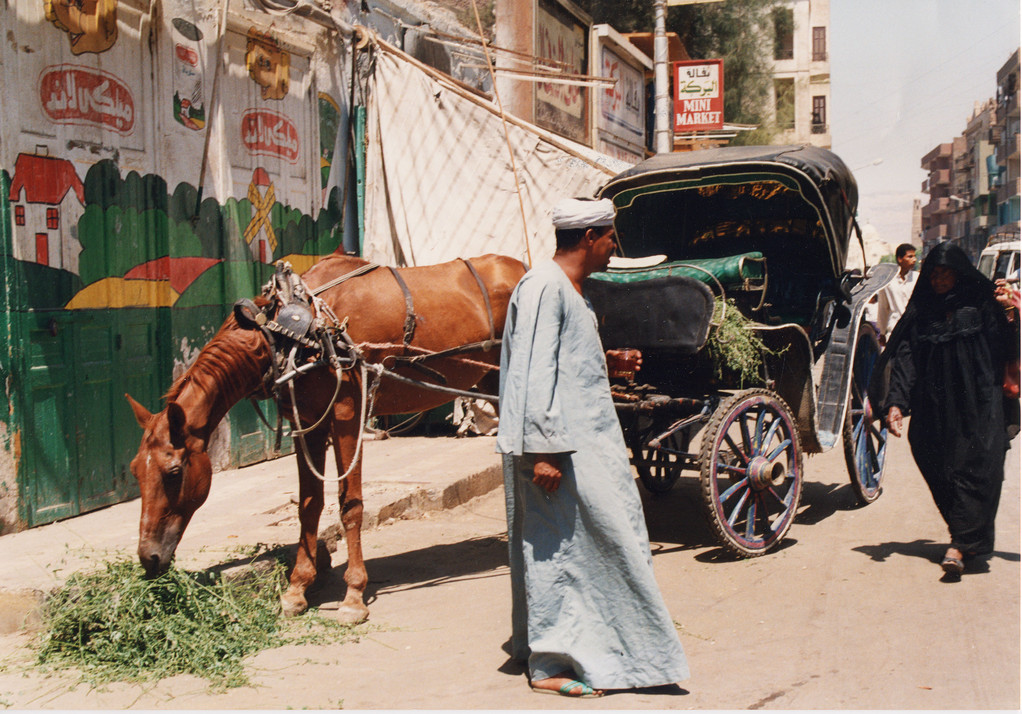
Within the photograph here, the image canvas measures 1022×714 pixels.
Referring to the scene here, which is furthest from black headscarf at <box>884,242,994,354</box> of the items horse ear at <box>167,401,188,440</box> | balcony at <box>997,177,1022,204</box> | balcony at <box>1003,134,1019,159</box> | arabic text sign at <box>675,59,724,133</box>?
balcony at <box>1003,134,1019,159</box>

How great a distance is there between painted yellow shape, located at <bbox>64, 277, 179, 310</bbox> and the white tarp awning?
2.50 metres

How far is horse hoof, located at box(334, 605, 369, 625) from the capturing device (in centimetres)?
452

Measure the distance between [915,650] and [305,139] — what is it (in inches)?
261

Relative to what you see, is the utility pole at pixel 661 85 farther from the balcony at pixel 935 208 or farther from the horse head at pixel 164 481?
the balcony at pixel 935 208

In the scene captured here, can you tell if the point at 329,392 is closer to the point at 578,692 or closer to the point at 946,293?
the point at 578,692

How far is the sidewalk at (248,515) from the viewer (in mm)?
4836

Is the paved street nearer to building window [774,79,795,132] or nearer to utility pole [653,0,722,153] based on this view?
utility pole [653,0,722,153]

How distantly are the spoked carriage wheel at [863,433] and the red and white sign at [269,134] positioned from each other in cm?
503

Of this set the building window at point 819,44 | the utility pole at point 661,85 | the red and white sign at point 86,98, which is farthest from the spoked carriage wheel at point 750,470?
the building window at point 819,44

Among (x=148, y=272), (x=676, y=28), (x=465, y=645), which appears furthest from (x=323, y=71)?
(x=676, y=28)

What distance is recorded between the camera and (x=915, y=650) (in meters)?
4.06

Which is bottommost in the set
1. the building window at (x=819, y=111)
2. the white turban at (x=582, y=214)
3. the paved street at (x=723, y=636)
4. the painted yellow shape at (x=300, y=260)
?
the paved street at (x=723, y=636)

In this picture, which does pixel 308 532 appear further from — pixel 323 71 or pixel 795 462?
pixel 323 71

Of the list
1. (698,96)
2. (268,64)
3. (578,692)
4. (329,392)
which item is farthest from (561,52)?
(578,692)
